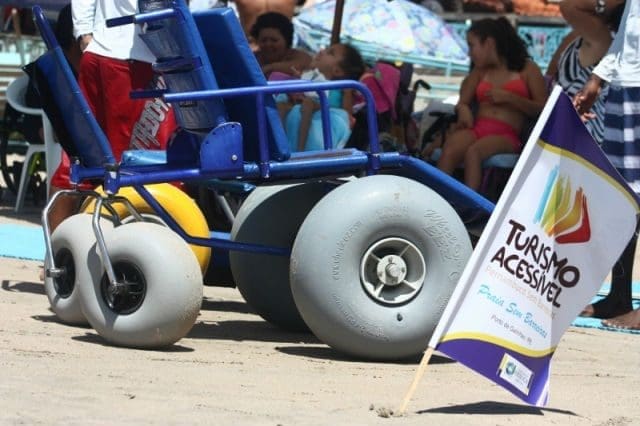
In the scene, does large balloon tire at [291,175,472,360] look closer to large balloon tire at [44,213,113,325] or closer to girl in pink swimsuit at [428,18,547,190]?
large balloon tire at [44,213,113,325]

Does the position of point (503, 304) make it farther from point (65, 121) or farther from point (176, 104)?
point (65, 121)

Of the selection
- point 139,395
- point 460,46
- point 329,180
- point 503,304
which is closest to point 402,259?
point 329,180

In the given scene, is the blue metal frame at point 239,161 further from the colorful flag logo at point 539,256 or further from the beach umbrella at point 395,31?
the beach umbrella at point 395,31

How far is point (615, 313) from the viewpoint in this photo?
25.3 ft

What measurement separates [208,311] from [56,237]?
1.29 metres

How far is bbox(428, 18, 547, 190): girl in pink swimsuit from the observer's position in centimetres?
923

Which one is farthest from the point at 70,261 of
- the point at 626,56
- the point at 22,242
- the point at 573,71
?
the point at 22,242

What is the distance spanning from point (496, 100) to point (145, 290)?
3.96 meters

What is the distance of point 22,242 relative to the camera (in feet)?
32.3

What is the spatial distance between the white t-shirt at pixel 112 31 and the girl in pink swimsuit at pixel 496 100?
2707 millimetres

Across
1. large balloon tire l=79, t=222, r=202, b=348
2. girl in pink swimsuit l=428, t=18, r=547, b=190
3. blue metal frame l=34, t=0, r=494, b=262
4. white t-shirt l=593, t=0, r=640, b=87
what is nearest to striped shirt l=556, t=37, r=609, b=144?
white t-shirt l=593, t=0, r=640, b=87

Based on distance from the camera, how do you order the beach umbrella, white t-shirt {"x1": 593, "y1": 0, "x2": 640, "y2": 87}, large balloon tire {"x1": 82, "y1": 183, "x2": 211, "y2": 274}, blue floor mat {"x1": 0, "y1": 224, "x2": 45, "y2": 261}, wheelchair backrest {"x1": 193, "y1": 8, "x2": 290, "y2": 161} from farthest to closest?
1. the beach umbrella
2. blue floor mat {"x1": 0, "y1": 224, "x2": 45, "y2": 261}
3. white t-shirt {"x1": 593, "y1": 0, "x2": 640, "y2": 87}
4. large balloon tire {"x1": 82, "y1": 183, "x2": 211, "y2": 274}
5. wheelchair backrest {"x1": 193, "y1": 8, "x2": 290, "y2": 161}

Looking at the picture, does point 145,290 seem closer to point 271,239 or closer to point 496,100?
point 271,239

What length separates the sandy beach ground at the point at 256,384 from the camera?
15.3 feet
